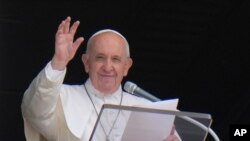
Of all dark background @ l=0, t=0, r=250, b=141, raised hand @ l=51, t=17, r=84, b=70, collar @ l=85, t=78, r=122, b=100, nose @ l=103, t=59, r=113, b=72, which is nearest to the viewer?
raised hand @ l=51, t=17, r=84, b=70

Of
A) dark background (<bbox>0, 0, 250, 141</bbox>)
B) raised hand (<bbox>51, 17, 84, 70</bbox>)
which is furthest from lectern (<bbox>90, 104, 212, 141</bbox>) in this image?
dark background (<bbox>0, 0, 250, 141</bbox>)

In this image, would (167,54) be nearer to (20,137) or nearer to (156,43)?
(156,43)

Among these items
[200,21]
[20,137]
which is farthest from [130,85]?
[20,137]

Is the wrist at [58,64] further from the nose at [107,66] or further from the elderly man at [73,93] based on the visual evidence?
the nose at [107,66]

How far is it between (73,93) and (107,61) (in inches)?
8.6

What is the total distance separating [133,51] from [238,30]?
994 mm

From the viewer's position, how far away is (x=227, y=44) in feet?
22.4

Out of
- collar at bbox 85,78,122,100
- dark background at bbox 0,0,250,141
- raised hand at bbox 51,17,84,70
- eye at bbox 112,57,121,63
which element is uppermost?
dark background at bbox 0,0,250,141

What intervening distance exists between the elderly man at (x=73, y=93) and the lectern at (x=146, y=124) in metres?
0.02

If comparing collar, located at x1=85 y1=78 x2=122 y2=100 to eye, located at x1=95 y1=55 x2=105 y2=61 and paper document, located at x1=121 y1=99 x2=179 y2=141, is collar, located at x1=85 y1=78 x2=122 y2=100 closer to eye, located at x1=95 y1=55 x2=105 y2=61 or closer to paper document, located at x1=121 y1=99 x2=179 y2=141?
eye, located at x1=95 y1=55 x2=105 y2=61

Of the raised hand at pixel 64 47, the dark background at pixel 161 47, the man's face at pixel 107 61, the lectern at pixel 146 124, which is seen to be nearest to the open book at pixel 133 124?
the lectern at pixel 146 124

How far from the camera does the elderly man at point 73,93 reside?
121 inches

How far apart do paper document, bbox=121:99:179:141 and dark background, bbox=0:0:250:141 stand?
11.9 ft

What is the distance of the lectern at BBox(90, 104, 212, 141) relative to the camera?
8.95ft
